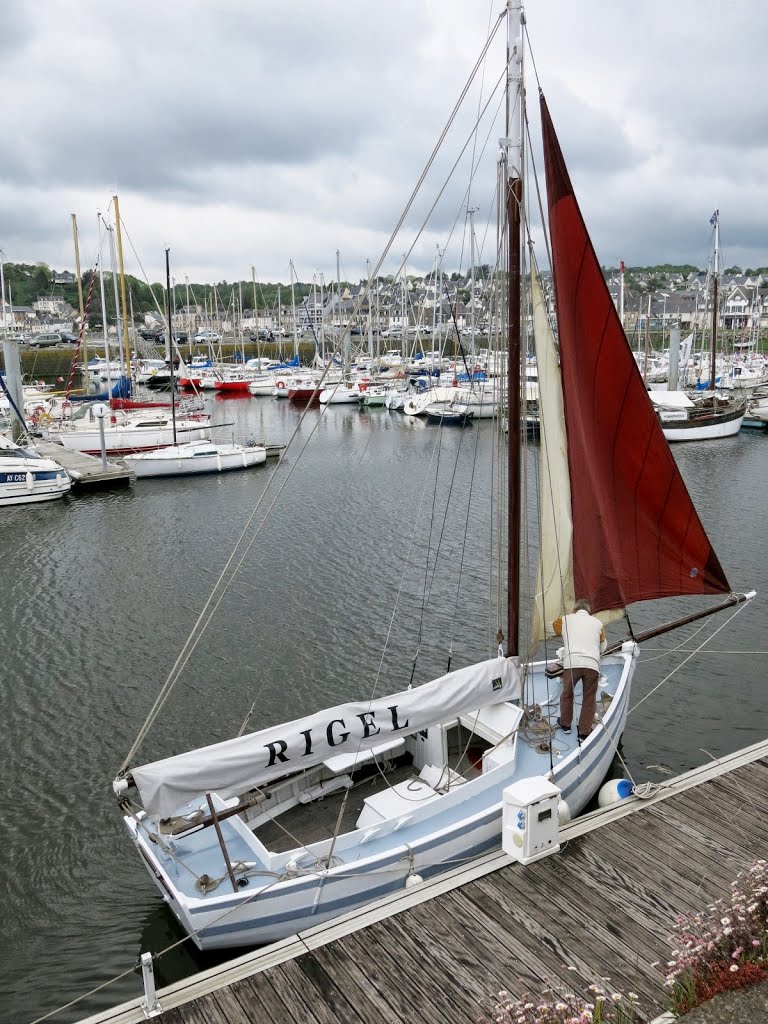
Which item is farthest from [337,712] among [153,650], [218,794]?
[153,650]

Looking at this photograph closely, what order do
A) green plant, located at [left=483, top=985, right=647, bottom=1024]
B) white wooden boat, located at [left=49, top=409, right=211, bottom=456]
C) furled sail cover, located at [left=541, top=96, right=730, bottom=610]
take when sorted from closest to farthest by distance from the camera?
green plant, located at [left=483, top=985, right=647, bottom=1024] < furled sail cover, located at [left=541, top=96, right=730, bottom=610] < white wooden boat, located at [left=49, top=409, right=211, bottom=456]

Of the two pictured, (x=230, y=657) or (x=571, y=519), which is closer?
(x=571, y=519)

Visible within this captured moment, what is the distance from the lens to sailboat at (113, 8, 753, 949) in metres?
8.38

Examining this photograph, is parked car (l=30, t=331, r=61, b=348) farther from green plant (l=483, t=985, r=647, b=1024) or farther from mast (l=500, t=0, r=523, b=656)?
green plant (l=483, t=985, r=647, b=1024)

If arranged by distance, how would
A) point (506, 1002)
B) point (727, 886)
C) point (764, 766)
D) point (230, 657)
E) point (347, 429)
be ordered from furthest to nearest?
point (347, 429) < point (230, 657) < point (764, 766) < point (727, 886) < point (506, 1002)

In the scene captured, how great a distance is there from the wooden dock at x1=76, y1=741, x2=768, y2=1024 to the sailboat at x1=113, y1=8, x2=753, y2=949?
76cm

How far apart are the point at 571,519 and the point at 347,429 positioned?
43.4 metres

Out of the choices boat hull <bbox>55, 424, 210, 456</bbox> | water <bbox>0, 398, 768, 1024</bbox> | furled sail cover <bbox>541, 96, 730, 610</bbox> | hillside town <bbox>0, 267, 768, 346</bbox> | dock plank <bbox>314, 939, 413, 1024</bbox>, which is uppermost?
hillside town <bbox>0, 267, 768, 346</bbox>

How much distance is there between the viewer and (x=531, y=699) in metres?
11.7

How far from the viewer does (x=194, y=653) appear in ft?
57.9

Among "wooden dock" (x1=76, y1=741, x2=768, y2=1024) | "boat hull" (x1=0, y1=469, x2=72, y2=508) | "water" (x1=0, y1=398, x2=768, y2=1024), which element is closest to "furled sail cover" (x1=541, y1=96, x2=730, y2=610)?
"water" (x1=0, y1=398, x2=768, y2=1024)

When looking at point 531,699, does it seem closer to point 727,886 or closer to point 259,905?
point 727,886

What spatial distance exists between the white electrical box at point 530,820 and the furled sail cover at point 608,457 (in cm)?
395

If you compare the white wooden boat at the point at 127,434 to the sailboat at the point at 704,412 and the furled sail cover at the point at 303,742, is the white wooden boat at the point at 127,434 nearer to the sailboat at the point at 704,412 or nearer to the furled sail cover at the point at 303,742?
the sailboat at the point at 704,412
